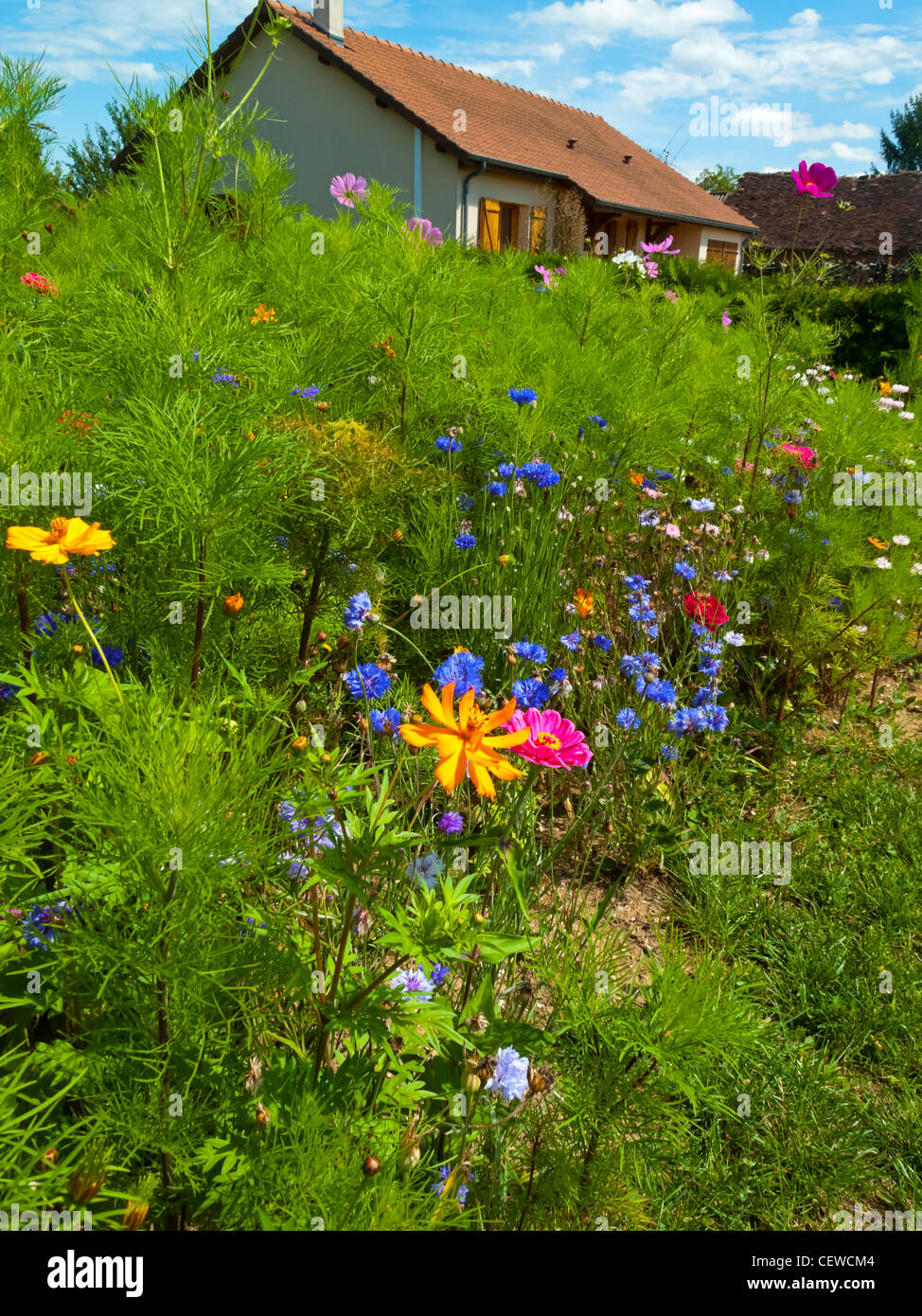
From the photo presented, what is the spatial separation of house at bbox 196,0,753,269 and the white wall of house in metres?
0.02

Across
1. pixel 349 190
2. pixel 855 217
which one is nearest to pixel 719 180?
pixel 855 217

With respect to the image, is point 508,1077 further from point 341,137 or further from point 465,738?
point 341,137

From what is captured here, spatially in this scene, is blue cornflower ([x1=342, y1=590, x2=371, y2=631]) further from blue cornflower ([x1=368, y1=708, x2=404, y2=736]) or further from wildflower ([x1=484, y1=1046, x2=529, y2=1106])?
wildflower ([x1=484, y1=1046, x2=529, y2=1106])

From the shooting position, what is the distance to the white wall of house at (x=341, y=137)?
15.6 meters

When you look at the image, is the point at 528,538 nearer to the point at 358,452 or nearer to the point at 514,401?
the point at 514,401

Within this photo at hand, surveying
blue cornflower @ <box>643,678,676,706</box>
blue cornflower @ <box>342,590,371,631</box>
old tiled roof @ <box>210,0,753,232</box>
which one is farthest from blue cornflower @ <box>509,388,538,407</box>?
old tiled roof @ <box>210,0,753,232</box>

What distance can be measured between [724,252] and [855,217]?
7296 millimetres

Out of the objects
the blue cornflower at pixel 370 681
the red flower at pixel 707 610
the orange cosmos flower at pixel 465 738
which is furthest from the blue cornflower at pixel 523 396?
the orange cosmos flower at pixel 465 738

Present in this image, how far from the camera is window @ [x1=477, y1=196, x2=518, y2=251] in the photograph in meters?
16.3

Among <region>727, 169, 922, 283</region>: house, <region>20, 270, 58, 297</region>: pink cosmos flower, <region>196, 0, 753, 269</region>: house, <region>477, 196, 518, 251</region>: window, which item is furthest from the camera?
<region>727, 169, 922, 283</region>: house

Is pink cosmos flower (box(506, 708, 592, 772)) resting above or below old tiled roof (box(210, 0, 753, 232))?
below

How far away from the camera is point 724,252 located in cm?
2700

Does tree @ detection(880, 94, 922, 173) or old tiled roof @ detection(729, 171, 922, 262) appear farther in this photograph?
tree @ detection(880, 94, 922, 173)

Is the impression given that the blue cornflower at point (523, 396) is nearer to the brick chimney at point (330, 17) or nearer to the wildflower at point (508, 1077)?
the wildflower at point (508, 1077)
